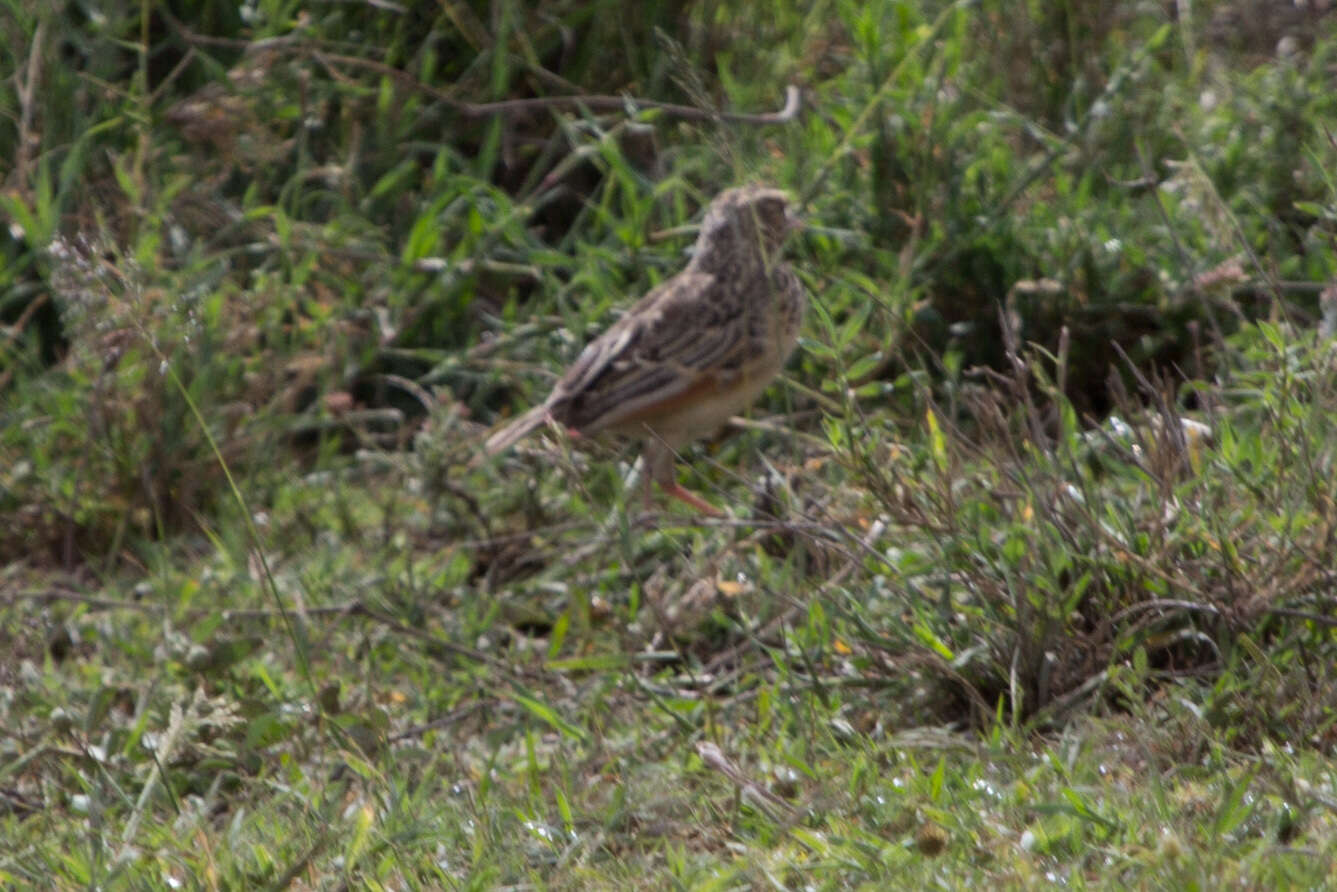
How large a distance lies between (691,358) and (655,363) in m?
0.12

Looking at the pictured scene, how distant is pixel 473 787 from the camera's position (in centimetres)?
413

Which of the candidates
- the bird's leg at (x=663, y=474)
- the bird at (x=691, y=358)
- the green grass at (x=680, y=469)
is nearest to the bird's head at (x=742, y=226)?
the bird at (x=691, y=358)

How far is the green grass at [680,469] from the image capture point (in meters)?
3.70

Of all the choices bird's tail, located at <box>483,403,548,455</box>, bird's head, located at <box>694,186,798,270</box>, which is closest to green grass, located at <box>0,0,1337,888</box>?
bird's tail, located at <box>483,403,548,455</box>

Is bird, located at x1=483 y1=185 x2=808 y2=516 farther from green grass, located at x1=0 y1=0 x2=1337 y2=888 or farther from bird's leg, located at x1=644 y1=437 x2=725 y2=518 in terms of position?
green grass, located at x1=0 y1=0 x2=1337 y2=888

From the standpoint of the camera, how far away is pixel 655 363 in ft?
19.0

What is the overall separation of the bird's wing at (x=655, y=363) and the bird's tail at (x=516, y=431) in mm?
63

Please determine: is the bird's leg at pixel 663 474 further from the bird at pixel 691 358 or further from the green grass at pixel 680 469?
the green grass at pixel 680 469

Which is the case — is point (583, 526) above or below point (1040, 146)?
below

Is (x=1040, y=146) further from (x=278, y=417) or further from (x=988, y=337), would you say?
(x=278, y=417)

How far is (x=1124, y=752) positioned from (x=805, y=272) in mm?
2770

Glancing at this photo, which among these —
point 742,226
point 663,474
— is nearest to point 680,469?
point 663,474

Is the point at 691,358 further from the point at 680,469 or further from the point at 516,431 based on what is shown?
the point at 516,431

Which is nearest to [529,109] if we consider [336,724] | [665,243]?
[665,243]
